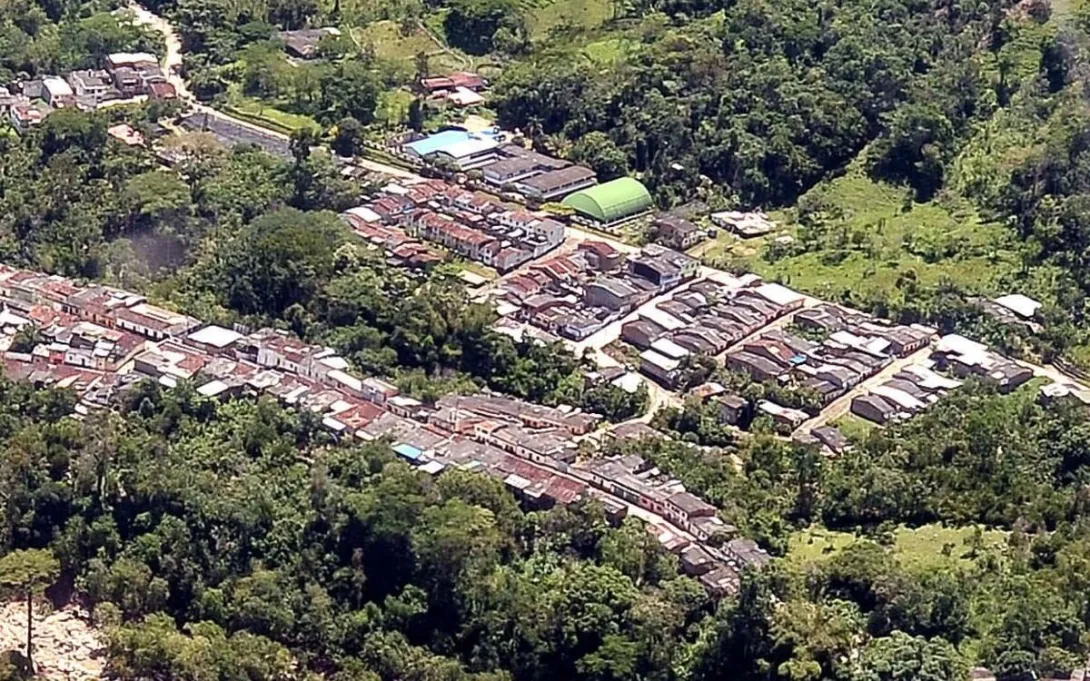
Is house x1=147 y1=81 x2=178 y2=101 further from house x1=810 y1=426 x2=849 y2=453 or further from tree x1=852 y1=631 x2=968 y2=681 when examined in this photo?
tree x1=852 y1=631 x2=968 y2=681

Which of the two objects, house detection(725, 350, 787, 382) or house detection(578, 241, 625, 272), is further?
house detection(578, 241, 625, 272)

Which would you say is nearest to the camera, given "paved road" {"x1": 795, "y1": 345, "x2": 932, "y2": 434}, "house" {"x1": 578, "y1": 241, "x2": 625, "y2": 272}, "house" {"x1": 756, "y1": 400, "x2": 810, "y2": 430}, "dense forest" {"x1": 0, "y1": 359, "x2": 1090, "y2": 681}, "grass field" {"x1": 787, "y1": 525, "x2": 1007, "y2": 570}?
"dense forest" {"x1": 0, "y1": 359, "x2": 1090, "y2": 681}

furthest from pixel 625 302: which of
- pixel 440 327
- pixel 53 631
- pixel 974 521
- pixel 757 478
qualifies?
pixel 53 631

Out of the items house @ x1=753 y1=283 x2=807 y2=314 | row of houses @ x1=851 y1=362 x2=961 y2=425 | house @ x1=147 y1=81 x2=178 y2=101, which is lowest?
house @ x1=147 y1=81 x2=178 y2=101

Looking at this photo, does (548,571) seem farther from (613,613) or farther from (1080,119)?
(1080,119)

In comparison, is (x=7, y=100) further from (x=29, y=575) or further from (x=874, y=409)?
(x=874, y=409)

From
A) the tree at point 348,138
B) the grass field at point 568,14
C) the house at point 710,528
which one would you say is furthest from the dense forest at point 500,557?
the grass field at point 568,14

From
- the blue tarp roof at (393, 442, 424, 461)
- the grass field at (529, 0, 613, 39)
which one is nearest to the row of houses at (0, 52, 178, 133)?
the grass field at (529, 0, 613, 39)

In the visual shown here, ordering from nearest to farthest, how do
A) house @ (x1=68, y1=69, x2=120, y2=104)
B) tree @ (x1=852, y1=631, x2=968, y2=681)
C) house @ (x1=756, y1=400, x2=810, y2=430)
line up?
tree @ (x1=852, y1=631, x2=968, y2=681)
house @ (x1=756, y1=400, x2=810, y2=430)
house @ (x1=68, y1=69, x2=120, y2=104)

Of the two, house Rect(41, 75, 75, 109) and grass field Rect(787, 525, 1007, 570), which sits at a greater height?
grass field Rect(787, 525, 1007, 570)
